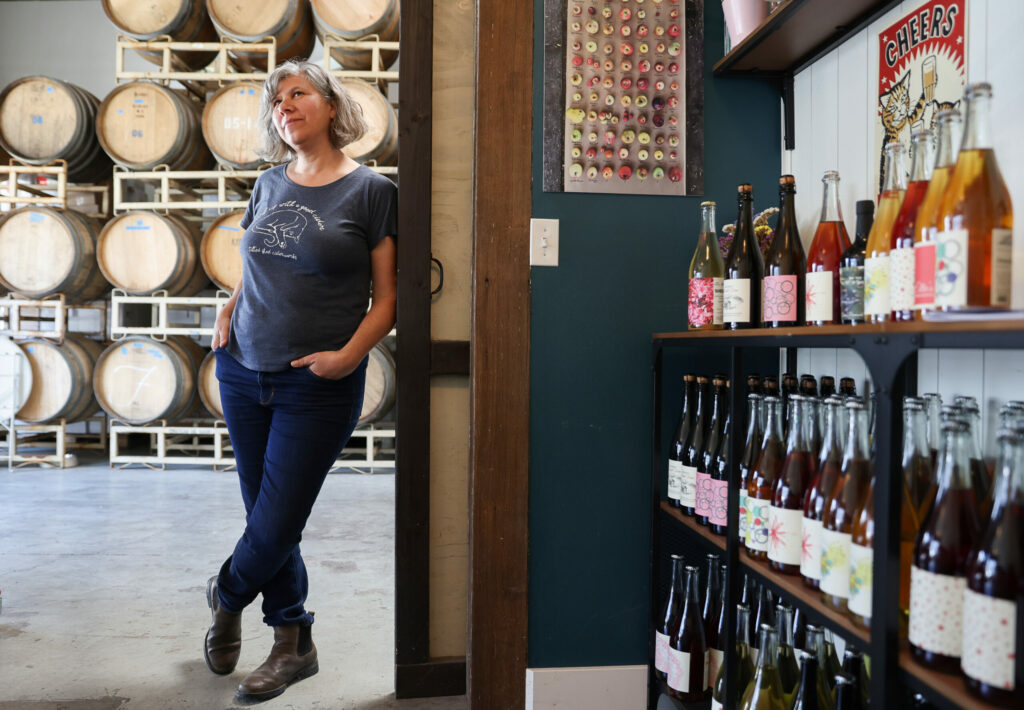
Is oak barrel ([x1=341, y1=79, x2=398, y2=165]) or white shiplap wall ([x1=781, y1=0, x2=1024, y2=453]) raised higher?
oak barrel ([x1=341, y1=79, x2=398, y2=165])

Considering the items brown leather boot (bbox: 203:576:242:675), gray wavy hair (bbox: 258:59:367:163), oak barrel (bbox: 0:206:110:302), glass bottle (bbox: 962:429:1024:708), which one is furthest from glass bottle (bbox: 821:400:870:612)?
oak barrel (bbox: 0:206:110:302)

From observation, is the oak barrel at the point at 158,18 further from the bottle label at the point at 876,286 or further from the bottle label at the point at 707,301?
the bottle label at the point at 876,286

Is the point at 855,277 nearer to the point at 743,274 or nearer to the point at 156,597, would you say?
the point at 743,274

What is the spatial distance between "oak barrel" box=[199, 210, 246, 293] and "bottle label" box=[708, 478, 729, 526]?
4.04m

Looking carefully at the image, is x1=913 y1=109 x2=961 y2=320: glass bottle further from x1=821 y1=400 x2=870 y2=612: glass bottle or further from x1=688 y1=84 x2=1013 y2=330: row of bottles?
x1=821 y1=400 x2=870 y2=612: glass bottle

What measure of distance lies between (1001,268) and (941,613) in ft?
1.46

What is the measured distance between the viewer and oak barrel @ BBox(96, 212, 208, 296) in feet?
16.2

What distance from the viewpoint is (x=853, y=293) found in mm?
1242

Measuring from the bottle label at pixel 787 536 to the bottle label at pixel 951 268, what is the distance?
0.50 metres

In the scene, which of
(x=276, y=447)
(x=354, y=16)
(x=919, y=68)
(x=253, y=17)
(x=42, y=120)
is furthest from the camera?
(x=42, y=120)

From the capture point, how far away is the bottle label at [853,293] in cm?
123

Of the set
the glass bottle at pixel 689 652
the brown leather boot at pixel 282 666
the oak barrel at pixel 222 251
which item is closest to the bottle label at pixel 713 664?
the glass bottle at pixel 689 652

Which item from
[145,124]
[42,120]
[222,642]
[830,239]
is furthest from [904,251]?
[42,120]

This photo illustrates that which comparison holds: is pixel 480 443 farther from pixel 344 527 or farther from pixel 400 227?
pixel 344 527
